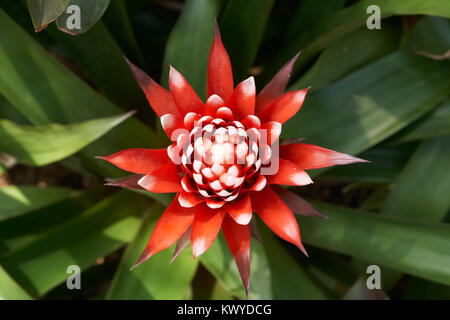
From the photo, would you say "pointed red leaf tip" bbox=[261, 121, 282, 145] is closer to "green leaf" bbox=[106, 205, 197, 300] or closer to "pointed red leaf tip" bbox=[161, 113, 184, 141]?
"pointed red leaf tip" bbox=[161, 113, 184, 141]

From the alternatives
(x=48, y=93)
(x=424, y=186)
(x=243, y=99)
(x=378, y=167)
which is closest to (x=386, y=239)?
(x=424, y=186)

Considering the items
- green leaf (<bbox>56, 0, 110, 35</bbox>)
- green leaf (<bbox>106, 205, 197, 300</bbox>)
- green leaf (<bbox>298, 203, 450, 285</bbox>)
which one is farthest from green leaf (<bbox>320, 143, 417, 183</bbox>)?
green leaf (<bbox>56, 0, 110, 35</bbox>)

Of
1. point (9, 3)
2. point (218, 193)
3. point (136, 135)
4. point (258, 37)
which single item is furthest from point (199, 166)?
point (9, 3)

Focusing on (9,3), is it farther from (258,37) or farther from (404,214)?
(404,214)

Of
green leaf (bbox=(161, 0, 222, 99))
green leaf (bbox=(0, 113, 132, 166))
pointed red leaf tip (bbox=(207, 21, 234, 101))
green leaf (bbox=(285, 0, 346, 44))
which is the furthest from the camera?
green leaf (bbox=(285, 0, 346, 44))

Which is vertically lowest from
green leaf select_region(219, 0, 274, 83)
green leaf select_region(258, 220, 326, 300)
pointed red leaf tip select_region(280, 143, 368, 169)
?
green leaf select_region(258, 220, 326, 300)

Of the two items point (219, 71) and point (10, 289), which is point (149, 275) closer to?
point (10, 289)

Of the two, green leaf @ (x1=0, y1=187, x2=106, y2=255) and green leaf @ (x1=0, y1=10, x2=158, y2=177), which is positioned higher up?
green leaf @ (x1=0, y1=10, x2=158, y2=177)

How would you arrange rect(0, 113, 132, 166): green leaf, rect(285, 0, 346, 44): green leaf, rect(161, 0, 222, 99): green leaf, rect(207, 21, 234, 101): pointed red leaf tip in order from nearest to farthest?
rect(207, 21, 234, 101): pointed red leaf tip → rect(0, 113, 132, 166): green leaf → rect(161, 0, 222, 99): green leaf → rect(285, 0, 346, 44): green leaf

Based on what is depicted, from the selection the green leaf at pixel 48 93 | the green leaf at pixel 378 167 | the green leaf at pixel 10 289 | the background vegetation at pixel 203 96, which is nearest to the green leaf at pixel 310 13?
the background vegetation at pixel 203 96
